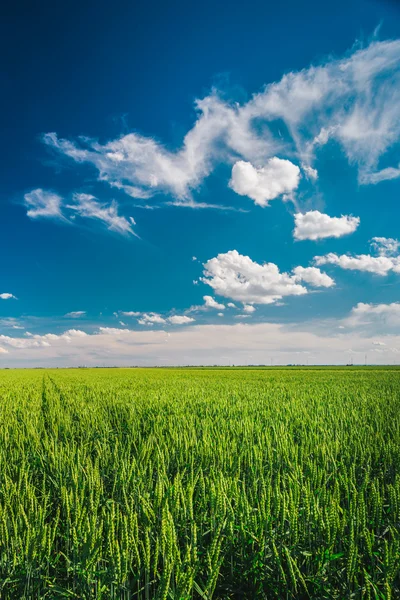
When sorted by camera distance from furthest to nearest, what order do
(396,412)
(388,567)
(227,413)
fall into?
1. (396,412)
2. (227,413)
3. (388,567)

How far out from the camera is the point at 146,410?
7.70m

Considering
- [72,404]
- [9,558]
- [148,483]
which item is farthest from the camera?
[72,404]

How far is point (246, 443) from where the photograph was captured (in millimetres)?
4625

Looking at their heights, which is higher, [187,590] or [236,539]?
[187,590]

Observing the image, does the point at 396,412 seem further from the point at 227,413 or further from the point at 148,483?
the point at 148,483

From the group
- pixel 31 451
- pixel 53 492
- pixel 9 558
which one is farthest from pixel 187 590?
pixel 31 451

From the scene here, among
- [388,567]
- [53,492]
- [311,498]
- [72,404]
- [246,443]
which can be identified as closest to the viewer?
[388,567]

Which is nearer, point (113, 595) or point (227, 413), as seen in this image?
point (113, 595)

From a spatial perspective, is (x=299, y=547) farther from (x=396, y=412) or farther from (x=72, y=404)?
(x=72, y=404)

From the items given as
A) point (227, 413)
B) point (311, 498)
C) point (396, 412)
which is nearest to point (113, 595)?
point (311, 498)

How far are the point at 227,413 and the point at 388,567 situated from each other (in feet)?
18.9

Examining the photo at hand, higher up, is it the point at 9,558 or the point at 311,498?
the point at 311,498

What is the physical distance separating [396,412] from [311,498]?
272 inches

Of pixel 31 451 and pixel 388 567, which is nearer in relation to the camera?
pixel 388 567
